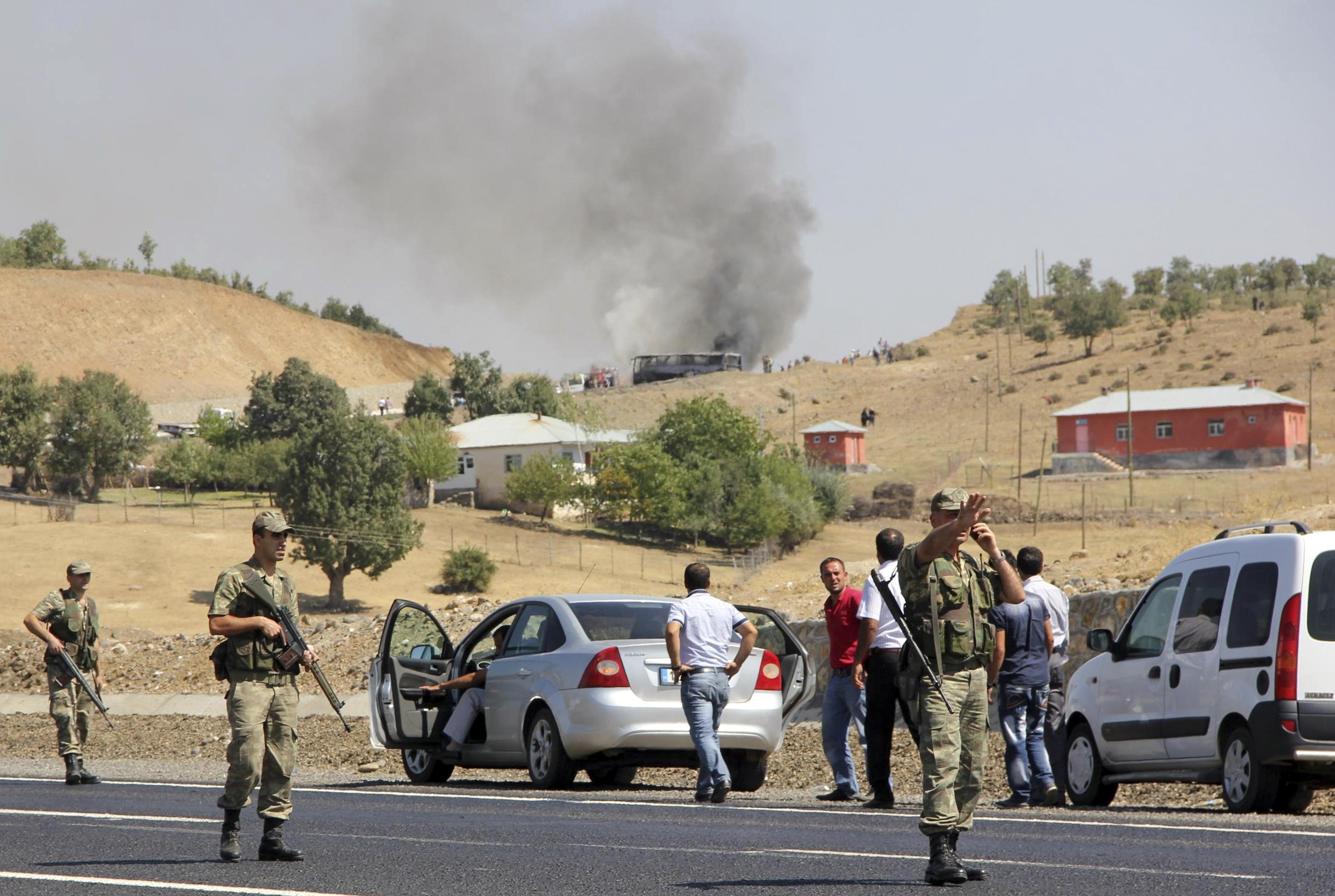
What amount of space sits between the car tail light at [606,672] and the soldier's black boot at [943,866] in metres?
5.39

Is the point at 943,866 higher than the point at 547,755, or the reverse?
the point at 943,866

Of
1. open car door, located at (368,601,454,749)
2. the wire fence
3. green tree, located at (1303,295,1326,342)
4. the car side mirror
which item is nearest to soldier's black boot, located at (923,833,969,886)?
the car side mirror

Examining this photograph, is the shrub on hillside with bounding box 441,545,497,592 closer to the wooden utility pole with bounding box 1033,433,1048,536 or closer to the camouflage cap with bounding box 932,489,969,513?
the wooden utility pole with bounding box 1033,433,1048,536

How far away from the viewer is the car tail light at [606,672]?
11852 millimetres

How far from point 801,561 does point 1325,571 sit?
177ft

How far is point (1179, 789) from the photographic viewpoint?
41.7ft

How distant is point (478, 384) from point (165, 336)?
198 ft

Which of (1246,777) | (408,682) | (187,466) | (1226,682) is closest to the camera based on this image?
(1246,777)

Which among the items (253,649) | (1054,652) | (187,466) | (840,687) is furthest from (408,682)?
(187,466)

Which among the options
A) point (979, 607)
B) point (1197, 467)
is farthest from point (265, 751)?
point (1197, 467)

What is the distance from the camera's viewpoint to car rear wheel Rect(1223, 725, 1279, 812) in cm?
986

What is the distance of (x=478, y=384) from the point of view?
5017 inches

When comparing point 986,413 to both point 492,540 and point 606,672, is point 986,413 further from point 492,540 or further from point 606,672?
point 606,672

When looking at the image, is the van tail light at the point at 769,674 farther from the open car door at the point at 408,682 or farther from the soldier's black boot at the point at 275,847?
the soldier's black boot at the point at 275,847
